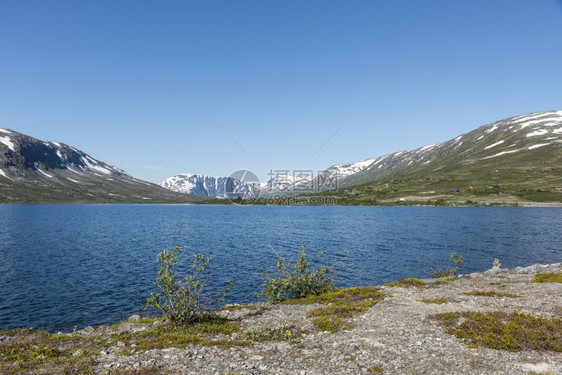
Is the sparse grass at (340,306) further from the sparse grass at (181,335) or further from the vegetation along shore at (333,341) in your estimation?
the sparse grass at (181,335)

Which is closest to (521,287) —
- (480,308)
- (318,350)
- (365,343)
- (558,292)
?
(558,292)

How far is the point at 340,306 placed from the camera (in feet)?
84.2

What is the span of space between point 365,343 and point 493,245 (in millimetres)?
76118

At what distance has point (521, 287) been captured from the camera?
101 ft

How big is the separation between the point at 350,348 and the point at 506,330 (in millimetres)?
9051

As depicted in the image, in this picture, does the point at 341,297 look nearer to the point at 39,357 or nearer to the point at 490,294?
the point at 490,294

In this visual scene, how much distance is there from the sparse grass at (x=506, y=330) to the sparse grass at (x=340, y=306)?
6.00m

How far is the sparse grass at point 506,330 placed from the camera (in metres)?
16.2

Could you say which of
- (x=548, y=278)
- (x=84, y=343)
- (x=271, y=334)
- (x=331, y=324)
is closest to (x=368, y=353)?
(x=331, y=324)

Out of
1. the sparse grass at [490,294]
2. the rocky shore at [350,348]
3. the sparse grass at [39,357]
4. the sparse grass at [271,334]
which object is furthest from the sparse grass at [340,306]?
the sparse grass at [39,357]

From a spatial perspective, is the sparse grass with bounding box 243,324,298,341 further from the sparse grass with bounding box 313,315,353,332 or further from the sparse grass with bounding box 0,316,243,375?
the sparse grass with bounding box 313,315,353,332

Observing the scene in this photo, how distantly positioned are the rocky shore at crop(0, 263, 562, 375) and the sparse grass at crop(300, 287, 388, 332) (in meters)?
0.58

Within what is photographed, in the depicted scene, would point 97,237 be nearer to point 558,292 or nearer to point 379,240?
point 379,240

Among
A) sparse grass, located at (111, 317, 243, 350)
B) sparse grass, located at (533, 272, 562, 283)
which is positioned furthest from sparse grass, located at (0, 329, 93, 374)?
sparse grass, located at (533, 272, 562, 283)
